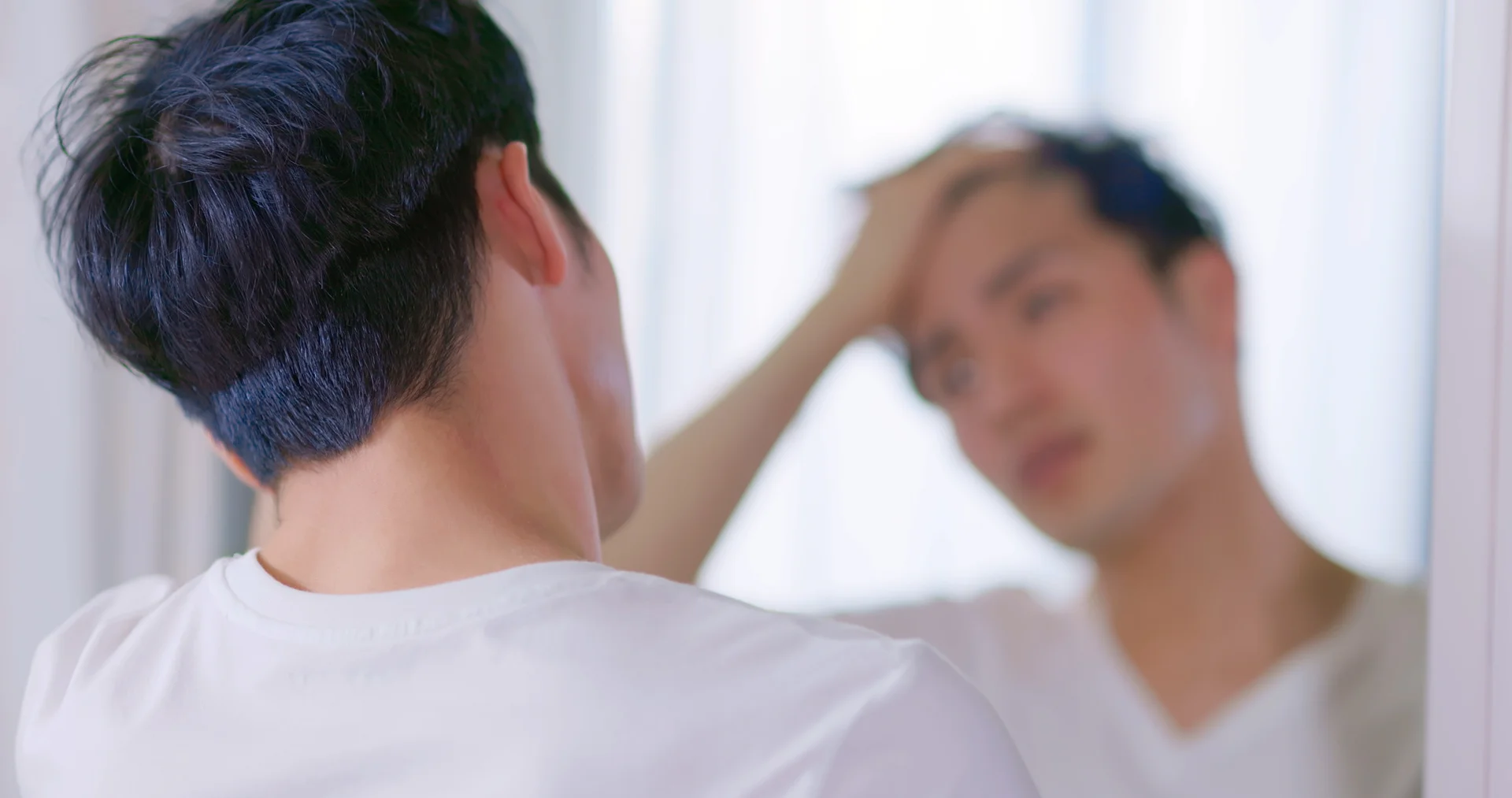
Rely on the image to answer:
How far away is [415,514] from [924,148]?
0.62 metres

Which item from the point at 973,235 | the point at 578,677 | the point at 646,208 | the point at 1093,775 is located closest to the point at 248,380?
the point at 578,677

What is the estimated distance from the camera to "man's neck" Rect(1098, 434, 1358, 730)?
0.87 m

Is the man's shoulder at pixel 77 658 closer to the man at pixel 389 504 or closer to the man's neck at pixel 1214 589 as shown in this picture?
the man at pixel 389 504

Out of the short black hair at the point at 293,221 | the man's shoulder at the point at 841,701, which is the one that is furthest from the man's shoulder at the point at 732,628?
the short black hair at the point at 293,221

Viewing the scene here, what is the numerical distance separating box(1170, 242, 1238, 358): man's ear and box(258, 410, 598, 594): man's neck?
0.59 m

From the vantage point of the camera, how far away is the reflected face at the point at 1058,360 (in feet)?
3.10

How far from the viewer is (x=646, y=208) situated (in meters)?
1.06

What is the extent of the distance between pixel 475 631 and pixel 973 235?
0.65 meters

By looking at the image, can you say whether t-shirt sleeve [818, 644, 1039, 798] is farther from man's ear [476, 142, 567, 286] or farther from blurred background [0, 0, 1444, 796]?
blurred background [0, 0, 1444, 796]

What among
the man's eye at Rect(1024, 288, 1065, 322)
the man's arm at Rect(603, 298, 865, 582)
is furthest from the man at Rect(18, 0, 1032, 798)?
the man's eye at Rect(1024, 288, 1065, 322)

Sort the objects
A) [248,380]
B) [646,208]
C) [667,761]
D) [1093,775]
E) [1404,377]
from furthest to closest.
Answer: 1. [646,208]
2. [1093,775]
3. [1404,377]
4. [248,380]
5. [667,761]

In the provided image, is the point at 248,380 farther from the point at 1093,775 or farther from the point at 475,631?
the point at 1093,775

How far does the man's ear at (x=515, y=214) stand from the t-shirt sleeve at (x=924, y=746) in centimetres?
31

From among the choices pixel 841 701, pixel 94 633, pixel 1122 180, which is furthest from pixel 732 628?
pixel 1122 180
